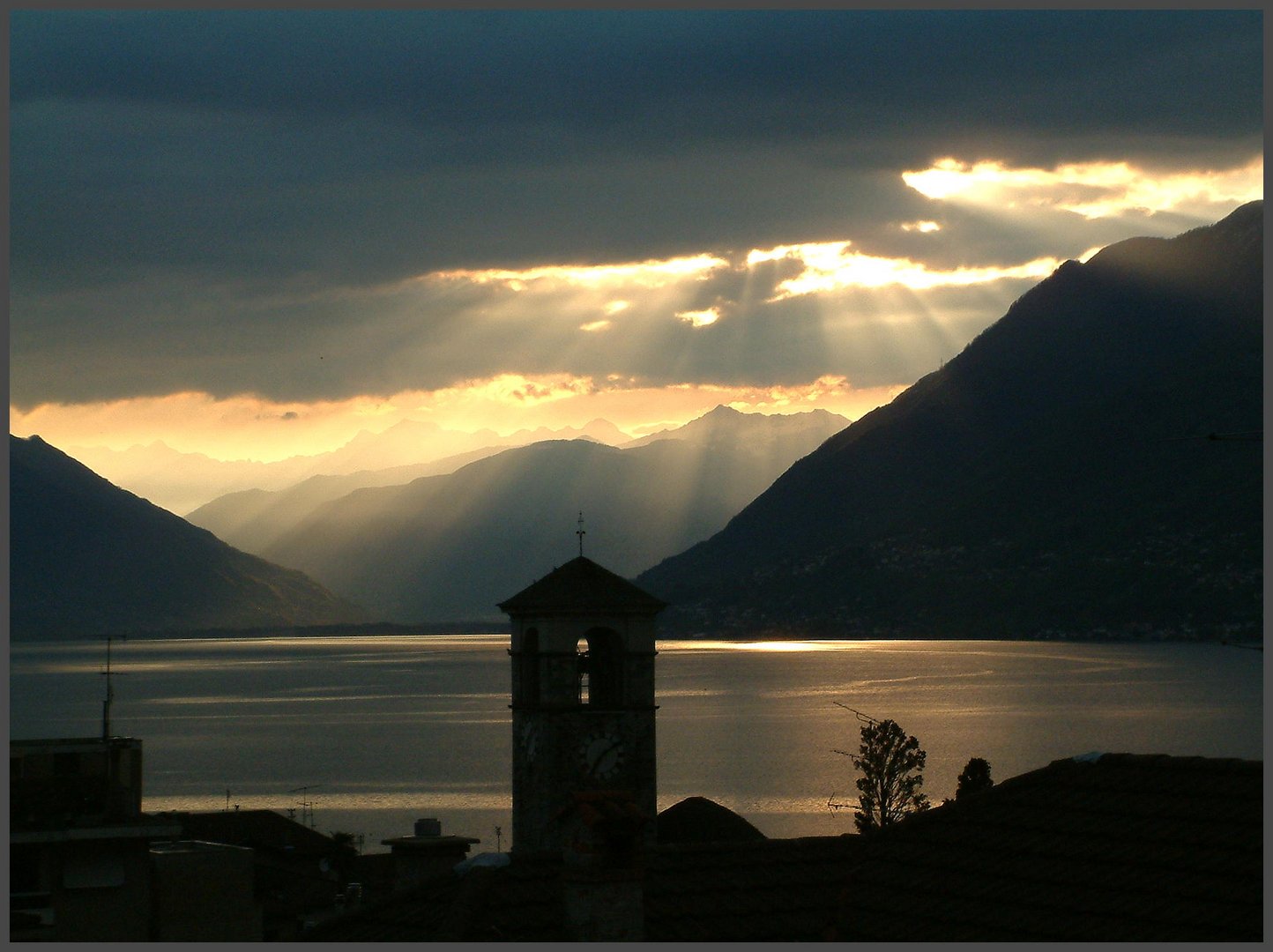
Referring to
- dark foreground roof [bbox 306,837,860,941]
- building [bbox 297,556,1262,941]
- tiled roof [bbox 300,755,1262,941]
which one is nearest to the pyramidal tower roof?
building [bbox 297,556,1262,941]

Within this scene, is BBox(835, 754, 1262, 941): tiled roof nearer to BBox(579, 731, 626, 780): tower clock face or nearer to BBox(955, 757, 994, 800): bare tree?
BBox(579, 731, 626, 780): tower clock face

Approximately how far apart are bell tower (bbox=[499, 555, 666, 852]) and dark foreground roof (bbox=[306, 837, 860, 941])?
15.5 metres

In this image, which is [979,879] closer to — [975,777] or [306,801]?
[975,777]

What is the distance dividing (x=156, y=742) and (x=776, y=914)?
16039 cm

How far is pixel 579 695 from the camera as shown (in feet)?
124

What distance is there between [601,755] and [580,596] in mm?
3270

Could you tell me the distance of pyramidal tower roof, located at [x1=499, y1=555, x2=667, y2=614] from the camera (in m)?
37.7

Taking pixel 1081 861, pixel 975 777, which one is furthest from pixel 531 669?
pixel 975 777

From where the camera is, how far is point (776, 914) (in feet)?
64.7

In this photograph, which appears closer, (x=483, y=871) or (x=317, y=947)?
(x=317, y=947)

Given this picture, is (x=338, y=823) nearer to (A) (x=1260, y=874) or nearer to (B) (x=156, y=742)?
(B) (x=156, y=742)

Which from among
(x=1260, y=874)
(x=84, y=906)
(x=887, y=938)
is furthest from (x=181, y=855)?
(x=1260, y=874)

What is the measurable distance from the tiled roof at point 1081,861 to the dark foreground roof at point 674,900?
0.51m

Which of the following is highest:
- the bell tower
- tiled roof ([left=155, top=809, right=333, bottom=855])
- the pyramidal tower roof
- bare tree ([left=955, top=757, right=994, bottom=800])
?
the pyramidal tower roof
